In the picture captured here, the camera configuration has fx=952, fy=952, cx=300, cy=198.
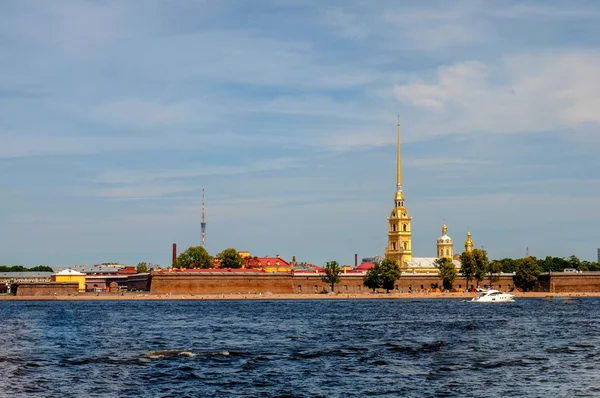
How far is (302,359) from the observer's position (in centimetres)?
4044

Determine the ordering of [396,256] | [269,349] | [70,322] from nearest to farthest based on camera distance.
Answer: [269,349], [70,322], [396,256]

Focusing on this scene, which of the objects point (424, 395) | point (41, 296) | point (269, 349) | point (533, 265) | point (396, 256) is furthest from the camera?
point (396, 256)

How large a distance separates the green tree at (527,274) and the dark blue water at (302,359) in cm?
8781

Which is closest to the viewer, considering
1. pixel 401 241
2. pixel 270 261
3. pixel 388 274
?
pixel 388 274

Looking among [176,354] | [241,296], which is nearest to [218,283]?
[241,296]

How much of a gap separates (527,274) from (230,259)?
2143 inches

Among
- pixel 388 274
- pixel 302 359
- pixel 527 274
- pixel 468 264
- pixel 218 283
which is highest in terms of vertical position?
pixel 468 264

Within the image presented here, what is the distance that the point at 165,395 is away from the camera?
30344mm

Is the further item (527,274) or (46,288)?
(527,274)

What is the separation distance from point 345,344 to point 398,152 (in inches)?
5197

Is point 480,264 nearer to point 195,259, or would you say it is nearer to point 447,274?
point 447,274

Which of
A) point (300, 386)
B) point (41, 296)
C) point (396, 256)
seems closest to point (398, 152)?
point (396, 256)

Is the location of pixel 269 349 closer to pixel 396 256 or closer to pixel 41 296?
pixel 41 296

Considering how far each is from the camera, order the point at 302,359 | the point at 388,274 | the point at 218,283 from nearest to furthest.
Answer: the point at 302,359
the point at 388,274
the point at 218,283
